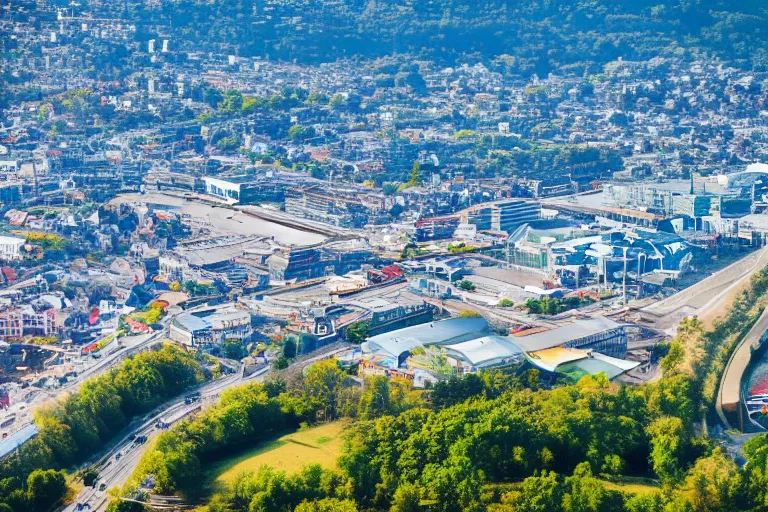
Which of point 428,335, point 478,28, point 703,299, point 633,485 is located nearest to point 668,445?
point 633,485

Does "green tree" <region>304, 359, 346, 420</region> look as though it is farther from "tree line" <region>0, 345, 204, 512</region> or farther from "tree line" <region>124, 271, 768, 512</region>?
"tree line" <region>0, 345, 204, 512</region>

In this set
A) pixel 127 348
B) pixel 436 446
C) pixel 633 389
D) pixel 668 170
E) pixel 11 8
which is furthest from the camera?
pixel 11 8

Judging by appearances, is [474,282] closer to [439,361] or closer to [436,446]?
[439,361]

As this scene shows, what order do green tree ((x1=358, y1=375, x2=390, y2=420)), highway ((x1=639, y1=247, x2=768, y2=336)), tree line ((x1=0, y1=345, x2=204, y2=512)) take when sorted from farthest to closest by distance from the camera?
1. highway ((x1=639, y1=247, x2=768, y2=336))
2. green tree ((x1=358, y1=375, x2=390, y2=420))
3. tree line ((x1=0, y1=345, x2=204, y2=512))

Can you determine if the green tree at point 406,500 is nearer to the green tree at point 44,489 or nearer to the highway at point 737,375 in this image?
the green tree at point 44,489

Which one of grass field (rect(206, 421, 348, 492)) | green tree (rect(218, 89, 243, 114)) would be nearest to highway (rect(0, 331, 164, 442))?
grass field (rect(206, 421, 348, 492))

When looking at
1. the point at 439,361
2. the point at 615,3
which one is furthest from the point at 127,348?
the point at 615,3

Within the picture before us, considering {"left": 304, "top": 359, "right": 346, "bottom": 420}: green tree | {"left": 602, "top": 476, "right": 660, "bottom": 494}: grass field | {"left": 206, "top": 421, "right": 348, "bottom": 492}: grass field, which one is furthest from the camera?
{"left": 304, "top": 359, "right": 346, "bottom": 420}: green tree

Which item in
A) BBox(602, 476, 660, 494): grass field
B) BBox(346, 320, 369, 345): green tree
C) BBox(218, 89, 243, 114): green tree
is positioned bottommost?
BBox(602, 476, 660, 494): grass field
